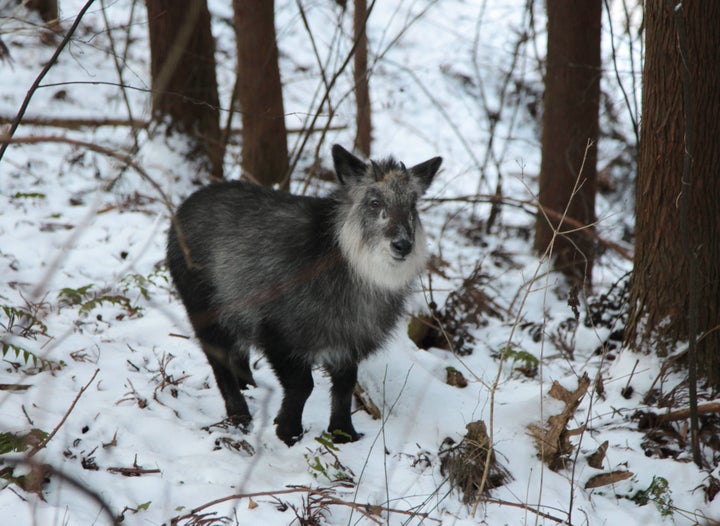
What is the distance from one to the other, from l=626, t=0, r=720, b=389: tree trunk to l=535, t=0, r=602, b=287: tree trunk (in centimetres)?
298

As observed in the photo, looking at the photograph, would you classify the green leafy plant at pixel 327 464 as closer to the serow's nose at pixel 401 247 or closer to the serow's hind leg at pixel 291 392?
the serow's hind leg at pixel 291 392

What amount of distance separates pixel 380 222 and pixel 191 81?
207 inches

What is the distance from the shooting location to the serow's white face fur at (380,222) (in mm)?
4223

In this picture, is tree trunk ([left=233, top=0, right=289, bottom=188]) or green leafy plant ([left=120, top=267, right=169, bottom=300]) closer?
green leafy plant ([left=120, top=267, right=169, bottom=300])

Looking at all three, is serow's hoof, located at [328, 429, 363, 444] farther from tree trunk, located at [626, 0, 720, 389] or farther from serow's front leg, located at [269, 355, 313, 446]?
tree trunk, located at [626, 0, 720, 389]

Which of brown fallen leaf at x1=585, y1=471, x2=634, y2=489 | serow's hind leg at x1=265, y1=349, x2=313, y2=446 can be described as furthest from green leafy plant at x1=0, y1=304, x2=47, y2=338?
brown fallen leaf at x1=585, y1=471, x2=634, y2=489

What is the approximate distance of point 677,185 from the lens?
436 cm

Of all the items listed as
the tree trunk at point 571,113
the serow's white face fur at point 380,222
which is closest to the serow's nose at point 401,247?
the serow's white face fur at point 380,222

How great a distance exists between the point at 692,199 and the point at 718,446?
1.50 metres

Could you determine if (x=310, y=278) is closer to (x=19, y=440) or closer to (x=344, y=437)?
(x=344, y=437)

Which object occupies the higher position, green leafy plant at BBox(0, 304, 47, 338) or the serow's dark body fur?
the serow's dark body fur

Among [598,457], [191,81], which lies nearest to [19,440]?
[598,457]

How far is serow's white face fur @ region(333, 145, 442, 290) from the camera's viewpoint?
4223 mm

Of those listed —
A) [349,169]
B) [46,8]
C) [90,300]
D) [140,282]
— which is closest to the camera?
[349,169]
